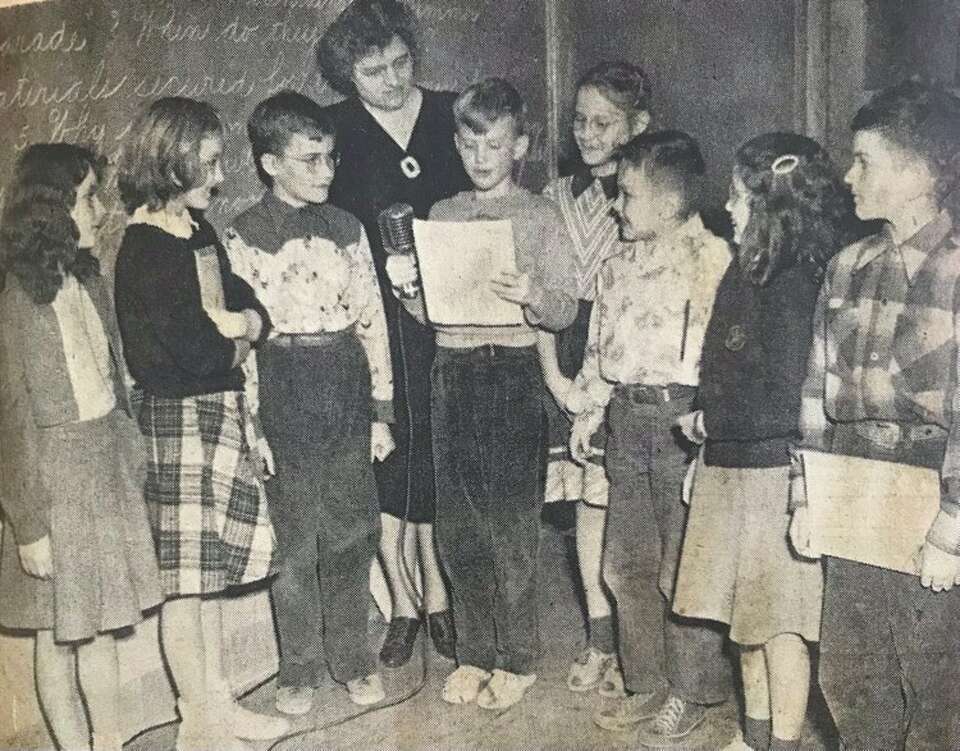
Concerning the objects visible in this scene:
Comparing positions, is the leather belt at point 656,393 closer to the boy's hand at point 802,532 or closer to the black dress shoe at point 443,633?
the boy's hand at point 802,532

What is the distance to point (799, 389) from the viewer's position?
83.4 inches

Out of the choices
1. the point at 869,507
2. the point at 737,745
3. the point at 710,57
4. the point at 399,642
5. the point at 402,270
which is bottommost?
the point at 737,745

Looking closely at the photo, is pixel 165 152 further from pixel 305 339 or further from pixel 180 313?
pixel 305 339

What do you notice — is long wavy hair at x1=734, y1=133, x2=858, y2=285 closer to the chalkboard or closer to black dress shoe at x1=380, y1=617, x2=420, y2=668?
the chalkboard

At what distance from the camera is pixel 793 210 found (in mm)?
2104

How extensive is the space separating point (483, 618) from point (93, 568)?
2.37 feet

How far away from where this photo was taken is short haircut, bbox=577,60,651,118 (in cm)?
220

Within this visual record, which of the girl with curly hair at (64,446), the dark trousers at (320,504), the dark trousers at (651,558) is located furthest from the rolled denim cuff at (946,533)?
the girl with curly hair at (64,446)

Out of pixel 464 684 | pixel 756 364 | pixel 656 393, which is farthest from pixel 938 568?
pixel 464 684

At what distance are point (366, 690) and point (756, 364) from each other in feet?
3.14

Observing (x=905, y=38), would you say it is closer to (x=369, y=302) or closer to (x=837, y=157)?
(x=837, y=157)

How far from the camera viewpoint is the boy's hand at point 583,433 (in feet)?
7.48

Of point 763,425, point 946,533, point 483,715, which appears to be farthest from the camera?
point 483,715

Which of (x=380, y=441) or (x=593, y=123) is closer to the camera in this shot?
(x=593, y=123)
